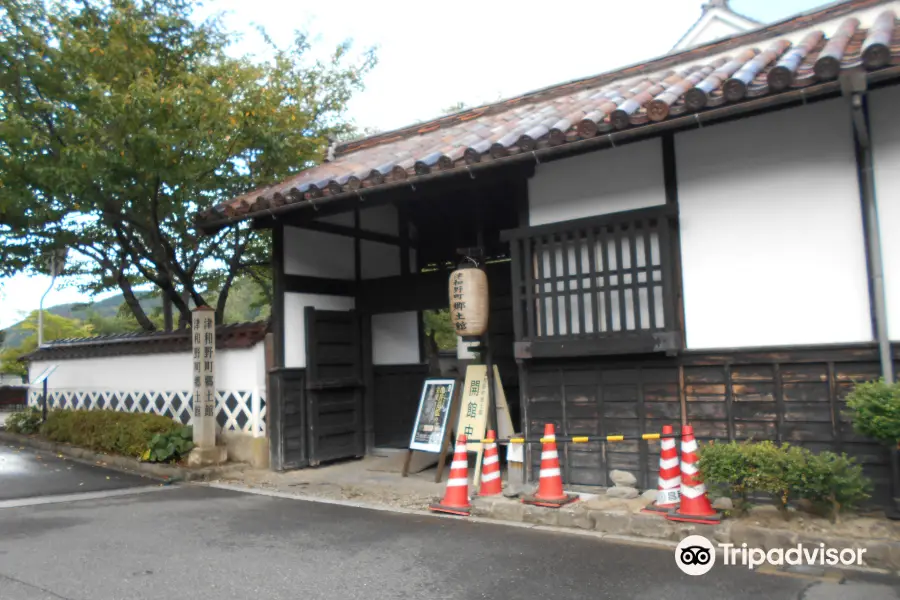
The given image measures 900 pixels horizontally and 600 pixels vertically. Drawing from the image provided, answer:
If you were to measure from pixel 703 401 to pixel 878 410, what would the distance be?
188 cm

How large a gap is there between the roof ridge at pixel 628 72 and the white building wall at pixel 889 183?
3.14 m

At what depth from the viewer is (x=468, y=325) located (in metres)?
8.77

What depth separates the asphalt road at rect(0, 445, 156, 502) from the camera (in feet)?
30.8

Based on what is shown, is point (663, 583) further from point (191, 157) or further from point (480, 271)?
point (191, 157)

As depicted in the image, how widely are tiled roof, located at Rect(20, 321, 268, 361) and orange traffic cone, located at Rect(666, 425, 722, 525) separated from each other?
6829 millimetres

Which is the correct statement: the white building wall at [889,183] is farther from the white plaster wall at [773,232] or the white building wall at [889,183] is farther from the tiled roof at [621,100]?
the tiled roof at [621,100]

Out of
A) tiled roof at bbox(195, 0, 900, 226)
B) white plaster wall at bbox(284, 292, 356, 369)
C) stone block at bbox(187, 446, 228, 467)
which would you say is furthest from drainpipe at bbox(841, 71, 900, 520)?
stone block at bbox(187, 446, 228, 467)

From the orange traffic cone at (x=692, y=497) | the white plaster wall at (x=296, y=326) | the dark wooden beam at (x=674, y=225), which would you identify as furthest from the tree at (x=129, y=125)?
the orange traffic cone at (x=692, y=497)

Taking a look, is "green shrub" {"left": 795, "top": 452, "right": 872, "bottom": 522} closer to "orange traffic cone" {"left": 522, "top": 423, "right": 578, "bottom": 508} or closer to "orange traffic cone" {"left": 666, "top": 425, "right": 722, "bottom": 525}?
"orange traffic cone" {"left": 666, "top": 425, "right": 722, "bottom": 525}

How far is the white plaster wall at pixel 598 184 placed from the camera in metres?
7.60

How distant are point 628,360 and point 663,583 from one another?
303cm

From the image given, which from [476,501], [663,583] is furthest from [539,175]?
[663,583]

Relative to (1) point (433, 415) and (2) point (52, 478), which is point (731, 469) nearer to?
(1) point (433, 415)

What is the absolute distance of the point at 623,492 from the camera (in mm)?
7172
